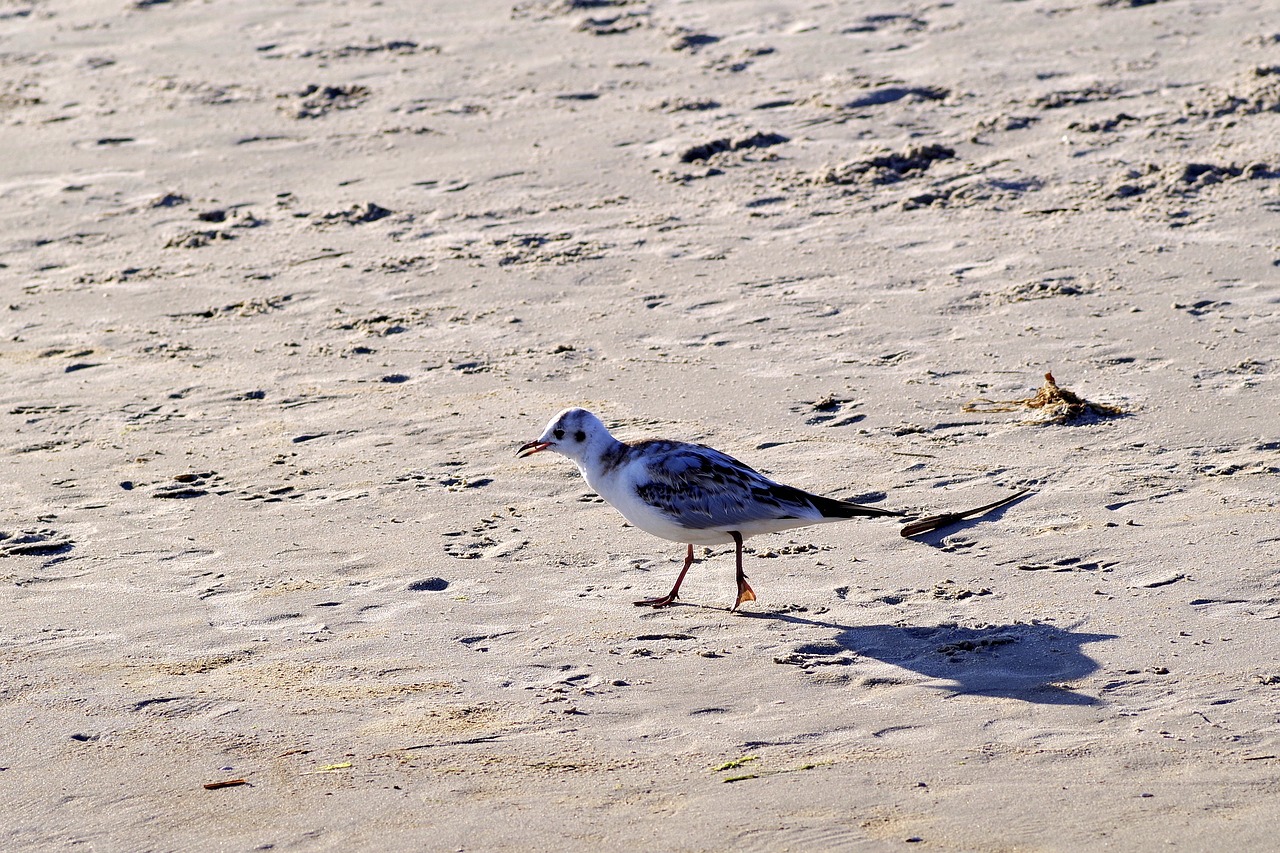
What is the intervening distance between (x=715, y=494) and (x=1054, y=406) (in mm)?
2144

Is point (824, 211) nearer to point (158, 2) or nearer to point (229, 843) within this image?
point (229, 843)

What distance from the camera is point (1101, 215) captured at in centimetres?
965

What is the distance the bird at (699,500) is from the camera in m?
6.00

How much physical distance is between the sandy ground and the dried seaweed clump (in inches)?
2.2

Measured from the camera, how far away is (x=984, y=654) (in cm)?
534

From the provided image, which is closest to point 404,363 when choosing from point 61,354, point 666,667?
point 61,354

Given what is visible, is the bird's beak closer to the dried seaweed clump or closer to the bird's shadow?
the bird's shadow

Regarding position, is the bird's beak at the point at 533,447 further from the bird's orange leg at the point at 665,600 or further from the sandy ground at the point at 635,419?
the bird's orange leg at the point at 665,600

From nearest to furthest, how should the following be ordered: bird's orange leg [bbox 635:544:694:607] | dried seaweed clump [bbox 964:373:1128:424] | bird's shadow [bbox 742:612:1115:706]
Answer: bird's shadow [bbox 742:612:1115:706] < bird's orange leg [bbox 635:544:694:607] < dried seaweed clump [bbox 964:373:1128:424]

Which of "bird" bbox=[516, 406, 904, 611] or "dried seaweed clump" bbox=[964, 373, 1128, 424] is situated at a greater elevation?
"bird" bbox=[516, 406, 904, 611]

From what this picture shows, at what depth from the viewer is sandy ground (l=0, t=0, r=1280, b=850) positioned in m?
4.76

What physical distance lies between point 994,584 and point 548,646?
1.62 m

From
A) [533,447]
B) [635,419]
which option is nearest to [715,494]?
[533,447]

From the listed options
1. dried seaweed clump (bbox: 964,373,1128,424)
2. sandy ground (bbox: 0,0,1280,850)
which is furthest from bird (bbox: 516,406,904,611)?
dried seaweed clump (bbox: 964,373,1128,424)
